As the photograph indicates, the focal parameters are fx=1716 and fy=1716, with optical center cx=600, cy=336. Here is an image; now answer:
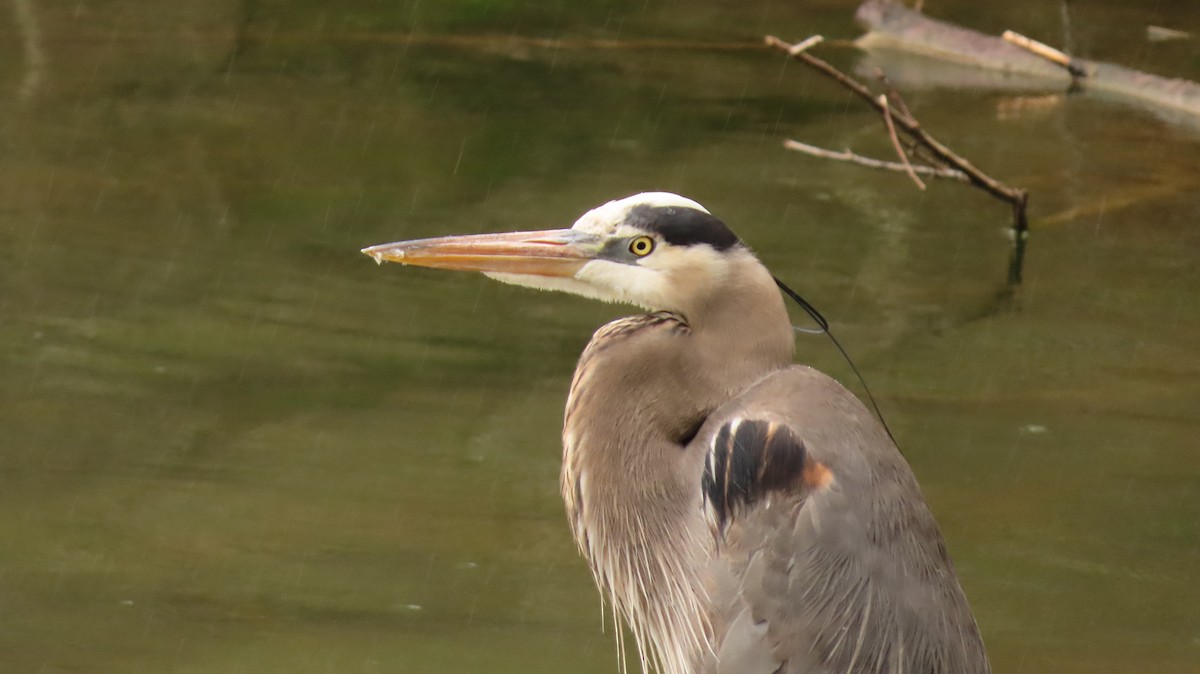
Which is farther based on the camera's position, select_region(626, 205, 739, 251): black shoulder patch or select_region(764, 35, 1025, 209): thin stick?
select_region(764, 35, 1025, 209): thin stick

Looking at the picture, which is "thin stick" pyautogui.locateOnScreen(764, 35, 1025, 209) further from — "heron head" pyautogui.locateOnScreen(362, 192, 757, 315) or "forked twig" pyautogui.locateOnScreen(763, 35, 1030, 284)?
"heron head" pyautogui.locateOnScreen(362, 192, 757, 315)

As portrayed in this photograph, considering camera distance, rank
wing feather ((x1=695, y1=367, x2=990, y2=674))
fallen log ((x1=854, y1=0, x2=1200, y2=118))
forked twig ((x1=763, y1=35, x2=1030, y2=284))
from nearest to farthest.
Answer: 1. wing feather ((x1=695, y1=367, x2=990, y2=674))
2. forked twig ((x1=763, y1=35, x2=1030, y2=284))
3. fallen log ((x1=854, y1=0, x2=1200, y2=118))

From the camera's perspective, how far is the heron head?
2699 millimetres

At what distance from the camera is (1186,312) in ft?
18.2

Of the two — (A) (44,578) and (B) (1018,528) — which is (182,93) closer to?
(A) (44,578)

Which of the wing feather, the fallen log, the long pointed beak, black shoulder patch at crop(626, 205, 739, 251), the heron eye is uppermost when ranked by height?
black shoulder patch at crop(626, 205, 739, 251)

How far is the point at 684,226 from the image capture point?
269cm

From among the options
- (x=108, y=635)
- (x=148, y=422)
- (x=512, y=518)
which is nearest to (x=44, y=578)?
(x=108, y=635)

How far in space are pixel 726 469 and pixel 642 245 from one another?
0.38 meters

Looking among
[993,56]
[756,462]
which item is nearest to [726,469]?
[756,462]

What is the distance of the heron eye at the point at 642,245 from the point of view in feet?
8.93

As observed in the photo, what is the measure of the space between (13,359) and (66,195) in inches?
56.4

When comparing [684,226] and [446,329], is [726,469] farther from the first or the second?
[446,329]

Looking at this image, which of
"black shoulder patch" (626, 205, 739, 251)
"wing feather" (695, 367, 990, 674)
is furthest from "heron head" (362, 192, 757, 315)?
"wing feather" (695, 367, 990, 674)
